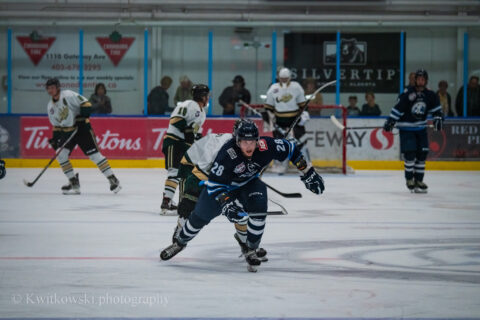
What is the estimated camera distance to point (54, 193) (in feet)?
31.8

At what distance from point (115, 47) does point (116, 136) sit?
2.24m

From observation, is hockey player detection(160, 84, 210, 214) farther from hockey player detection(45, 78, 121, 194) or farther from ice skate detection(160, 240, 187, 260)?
ice skate detection(160, 240, 187, 260)

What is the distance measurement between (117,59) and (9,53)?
Answer: 1.76 meters

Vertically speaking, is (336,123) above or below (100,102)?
below

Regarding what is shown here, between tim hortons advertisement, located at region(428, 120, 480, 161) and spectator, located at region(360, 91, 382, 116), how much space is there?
106 cm

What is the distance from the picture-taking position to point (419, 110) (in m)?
9.87

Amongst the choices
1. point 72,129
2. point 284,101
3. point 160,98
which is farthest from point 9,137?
point 284,101

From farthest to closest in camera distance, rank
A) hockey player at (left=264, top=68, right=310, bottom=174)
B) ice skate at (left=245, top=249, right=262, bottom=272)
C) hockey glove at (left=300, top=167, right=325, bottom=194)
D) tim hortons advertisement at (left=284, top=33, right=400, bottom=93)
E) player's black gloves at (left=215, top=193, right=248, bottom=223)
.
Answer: tim hortons advertisement at (left=284, top=33, right=400, bottom=93) → hockey player at (left=264, top=68, right=310, bottom=174) → hockey glove at (left=300, top=167, right=325, bottom=194) → ice skate at (left=245, top=249, right=262, bottom=272) → player's black gloves at (left=215, top=193, right=248, bottom=223)

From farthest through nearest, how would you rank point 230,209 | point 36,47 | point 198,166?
point 36,47 < point 198,166 < point 230,209

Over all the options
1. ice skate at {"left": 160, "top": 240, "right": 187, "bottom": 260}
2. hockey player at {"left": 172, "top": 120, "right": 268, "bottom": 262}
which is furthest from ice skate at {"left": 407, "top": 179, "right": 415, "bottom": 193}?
ice skate at {"left": 160, "top": 240, "right": 187, "bottom": 260}

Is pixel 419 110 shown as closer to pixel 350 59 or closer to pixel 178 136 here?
pixel 178 136

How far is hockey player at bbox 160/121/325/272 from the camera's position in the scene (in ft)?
15.6

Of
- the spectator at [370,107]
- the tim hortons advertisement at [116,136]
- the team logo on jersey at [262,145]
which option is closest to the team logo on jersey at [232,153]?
the team logo on jersey at [262,145]

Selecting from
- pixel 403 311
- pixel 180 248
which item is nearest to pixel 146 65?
pixel 180 248
